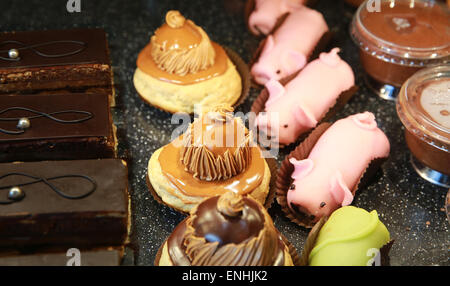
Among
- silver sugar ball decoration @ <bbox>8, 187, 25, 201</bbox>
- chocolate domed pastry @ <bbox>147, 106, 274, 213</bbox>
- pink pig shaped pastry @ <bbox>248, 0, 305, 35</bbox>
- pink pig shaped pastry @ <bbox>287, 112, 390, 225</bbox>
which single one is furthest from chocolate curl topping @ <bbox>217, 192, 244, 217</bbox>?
pink pig shaped pastry @ <bbox>248, 0, 305, 35</bbox>

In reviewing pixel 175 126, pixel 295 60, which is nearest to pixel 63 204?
pixel 175 126

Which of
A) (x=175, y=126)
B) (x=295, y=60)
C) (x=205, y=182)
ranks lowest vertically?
(x=175, y=126)

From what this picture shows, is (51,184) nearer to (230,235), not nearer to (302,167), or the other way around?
(230,235)

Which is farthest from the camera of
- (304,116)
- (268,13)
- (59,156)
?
(268,13)

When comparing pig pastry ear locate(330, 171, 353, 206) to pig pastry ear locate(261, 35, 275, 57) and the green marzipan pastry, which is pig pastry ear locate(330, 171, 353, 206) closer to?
the green marzipan pastry

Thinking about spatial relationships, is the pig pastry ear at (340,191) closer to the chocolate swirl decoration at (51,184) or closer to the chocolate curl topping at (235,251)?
the chocolate curl topping at (235,251)

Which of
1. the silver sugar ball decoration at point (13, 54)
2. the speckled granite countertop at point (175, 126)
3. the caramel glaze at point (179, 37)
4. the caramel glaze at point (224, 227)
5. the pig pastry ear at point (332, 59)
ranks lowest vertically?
the speckled granite countertop at point (175, 126)

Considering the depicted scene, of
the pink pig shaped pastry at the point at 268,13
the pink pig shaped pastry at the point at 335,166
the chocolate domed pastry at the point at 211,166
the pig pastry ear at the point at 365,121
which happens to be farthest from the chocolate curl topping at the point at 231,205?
the pink pig shaped pastry at the point at 268,13
